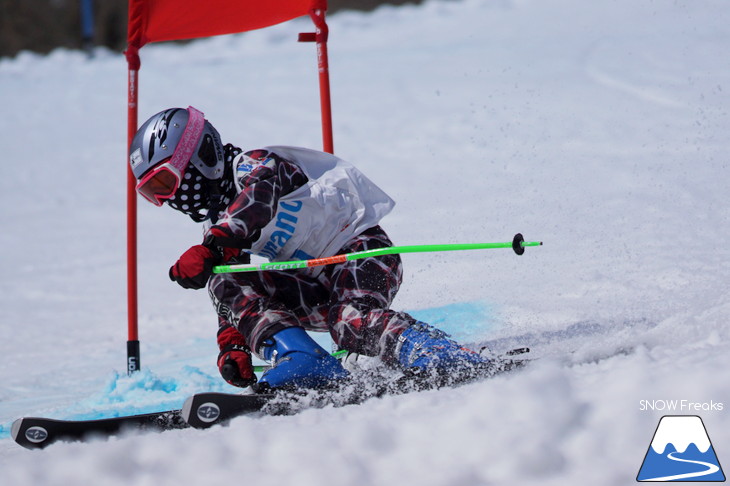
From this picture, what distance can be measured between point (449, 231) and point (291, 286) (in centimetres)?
347

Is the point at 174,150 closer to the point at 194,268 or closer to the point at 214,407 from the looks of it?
the point at 194,268

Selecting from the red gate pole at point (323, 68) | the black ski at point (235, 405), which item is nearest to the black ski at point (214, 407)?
the black ski at point (235, 405)

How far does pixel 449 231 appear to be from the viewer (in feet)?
21.7

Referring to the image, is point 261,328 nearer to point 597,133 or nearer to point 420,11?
point 597,133

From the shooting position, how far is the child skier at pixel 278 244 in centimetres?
294

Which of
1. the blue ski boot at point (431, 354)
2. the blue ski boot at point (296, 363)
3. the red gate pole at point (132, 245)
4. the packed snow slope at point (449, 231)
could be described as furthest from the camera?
the red gate pole at point (132, 245)

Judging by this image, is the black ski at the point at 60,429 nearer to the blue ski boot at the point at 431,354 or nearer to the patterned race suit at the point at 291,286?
the patterned race suit at the point at 291,286

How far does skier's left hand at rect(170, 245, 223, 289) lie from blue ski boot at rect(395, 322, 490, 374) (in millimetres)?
714

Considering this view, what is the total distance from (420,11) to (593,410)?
12248mm

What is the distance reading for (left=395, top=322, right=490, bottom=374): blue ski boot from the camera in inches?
106

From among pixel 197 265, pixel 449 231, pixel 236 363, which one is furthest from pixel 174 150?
pixel 449 231

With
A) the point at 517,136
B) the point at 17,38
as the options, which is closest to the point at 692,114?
the point at 517,136

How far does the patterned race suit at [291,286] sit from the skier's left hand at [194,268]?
0.07 m

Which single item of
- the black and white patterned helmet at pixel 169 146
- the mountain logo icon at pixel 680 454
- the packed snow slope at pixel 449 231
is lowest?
the packed snow slope at pixel 449 231
